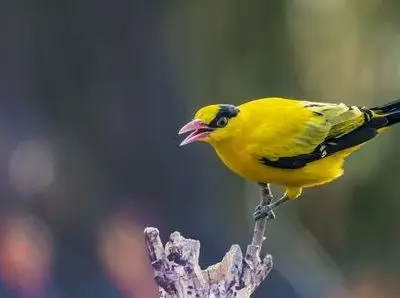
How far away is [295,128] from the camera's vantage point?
100 cm

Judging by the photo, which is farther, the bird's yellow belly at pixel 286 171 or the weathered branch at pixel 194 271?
the bird's yellow belly at pixel 286 171

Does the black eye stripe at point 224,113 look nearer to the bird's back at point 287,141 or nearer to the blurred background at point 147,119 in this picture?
the bird's back at point 287,141

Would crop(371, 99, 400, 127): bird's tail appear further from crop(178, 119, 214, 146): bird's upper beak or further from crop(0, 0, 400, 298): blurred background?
crop(0, 0, 400, 298): blurred background

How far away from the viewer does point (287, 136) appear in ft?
3.27

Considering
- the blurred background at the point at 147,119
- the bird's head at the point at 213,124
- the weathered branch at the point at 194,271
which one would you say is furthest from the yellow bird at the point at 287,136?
the blurred background at the point at 147,119

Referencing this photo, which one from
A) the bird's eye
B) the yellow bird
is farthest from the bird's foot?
the bird's eye

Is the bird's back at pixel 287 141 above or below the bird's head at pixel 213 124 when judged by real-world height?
below

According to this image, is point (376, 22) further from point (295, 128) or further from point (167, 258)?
point (167, 258)

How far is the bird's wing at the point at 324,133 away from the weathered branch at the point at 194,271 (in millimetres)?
188

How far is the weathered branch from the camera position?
777mm

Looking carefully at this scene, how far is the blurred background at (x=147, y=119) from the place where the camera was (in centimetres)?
167

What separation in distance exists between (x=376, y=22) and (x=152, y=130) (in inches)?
21.6

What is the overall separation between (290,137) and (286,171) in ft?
0.18

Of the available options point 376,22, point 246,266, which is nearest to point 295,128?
point 246,266
